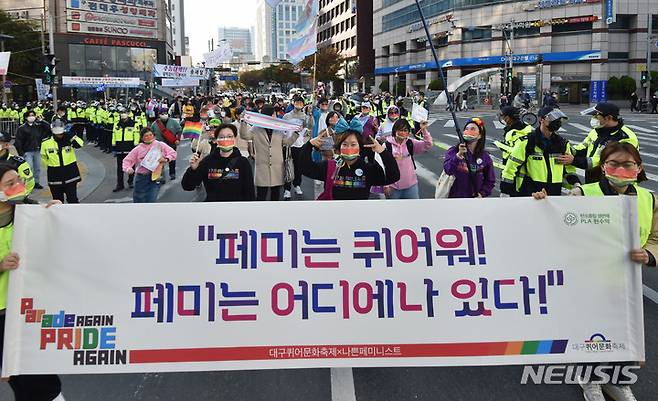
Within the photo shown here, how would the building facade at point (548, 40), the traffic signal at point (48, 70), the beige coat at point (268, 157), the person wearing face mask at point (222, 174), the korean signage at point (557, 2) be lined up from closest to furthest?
the person wearing face mask at point (222, 174) → the beige coat at point (268, 157) → the traffic signal at point (48, 70) → the building facade at point (548, 40) → the korean signage at point (557, 2)

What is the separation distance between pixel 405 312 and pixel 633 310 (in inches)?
55.8

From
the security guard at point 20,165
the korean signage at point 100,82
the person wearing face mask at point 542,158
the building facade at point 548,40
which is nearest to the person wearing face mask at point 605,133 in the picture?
the person wearing face mask at point 542,158

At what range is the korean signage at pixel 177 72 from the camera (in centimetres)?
4341

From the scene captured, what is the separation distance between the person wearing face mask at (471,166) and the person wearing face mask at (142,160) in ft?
15.5

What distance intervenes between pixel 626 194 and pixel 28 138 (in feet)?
42.8

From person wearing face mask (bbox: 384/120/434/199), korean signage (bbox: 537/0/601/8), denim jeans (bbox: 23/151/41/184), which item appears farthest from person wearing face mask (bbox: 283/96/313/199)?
korean signage (bbox: 537/0/601/8)

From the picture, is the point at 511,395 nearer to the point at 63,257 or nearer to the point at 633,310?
the point at 633,310

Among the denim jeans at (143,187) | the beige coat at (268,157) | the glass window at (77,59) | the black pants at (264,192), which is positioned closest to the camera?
the beige coat at (268,157)

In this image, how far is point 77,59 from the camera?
64500 millimetres

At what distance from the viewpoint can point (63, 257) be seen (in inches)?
146

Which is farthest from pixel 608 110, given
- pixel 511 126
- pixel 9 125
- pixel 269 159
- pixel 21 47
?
pixel 21 47

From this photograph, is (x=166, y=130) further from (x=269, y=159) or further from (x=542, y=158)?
(x=542, y=158)

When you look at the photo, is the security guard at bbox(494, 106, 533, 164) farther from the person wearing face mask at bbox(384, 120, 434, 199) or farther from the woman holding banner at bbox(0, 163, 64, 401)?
the woman holding banner at bbox(0, 163, 64, 401)

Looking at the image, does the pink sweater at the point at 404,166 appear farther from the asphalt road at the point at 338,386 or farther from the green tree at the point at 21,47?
the green tree at the point at 21,47
